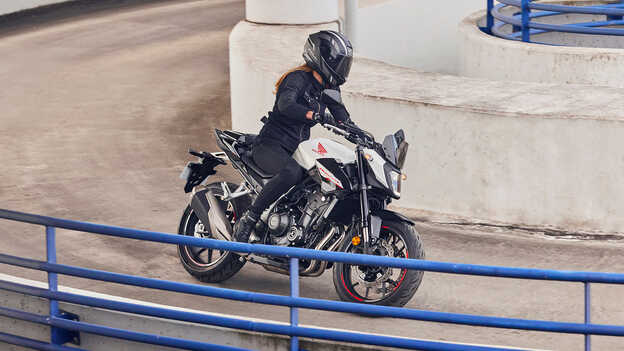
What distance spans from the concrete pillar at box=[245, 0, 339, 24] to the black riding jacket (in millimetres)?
6848

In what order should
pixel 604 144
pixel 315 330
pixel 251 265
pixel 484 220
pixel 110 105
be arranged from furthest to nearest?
pixel 110 105, pixel 484 220, pixel 604 144, pixel 251 265, pixel 315 330

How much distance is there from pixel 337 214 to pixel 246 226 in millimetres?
725

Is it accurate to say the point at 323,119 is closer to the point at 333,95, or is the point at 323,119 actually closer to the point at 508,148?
the point at 333,95

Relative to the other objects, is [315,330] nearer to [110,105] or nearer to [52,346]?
[52,346]

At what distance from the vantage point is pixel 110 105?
14672 mm

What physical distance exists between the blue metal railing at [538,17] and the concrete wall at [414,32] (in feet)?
4.14

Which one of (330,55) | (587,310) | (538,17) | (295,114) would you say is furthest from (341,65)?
(538,17)

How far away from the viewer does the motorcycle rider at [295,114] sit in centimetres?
768

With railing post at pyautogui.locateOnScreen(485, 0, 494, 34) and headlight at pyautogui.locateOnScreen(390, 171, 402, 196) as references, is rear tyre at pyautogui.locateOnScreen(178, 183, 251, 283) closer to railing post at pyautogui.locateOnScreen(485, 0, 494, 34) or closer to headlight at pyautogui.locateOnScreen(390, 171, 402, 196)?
headlight at pyautogui.locateOnScreen(390, 171, 402, 196)

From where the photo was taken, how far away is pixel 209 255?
848 cm

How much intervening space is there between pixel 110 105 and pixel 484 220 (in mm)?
6450

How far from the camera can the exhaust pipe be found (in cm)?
818

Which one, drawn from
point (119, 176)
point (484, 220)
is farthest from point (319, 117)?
point (119, 176)

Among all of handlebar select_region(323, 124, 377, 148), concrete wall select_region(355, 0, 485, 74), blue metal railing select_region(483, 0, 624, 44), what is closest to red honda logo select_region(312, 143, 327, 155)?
handlebar select_region(323, 124, 377, 148)
